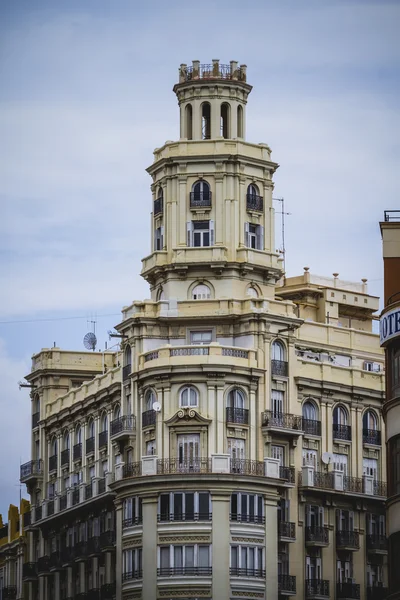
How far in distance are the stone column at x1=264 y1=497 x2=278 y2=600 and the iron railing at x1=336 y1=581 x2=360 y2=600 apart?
7.09 meters

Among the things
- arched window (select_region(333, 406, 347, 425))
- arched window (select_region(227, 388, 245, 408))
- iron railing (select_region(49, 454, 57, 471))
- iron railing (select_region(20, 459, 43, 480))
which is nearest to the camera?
arched window (select_region(227, 388, 245, 408))

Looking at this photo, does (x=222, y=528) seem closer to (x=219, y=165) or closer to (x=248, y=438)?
(x=248, y=438)

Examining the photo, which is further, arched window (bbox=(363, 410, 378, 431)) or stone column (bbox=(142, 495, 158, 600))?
arched window (bbox=(363, 410, 378, 431))

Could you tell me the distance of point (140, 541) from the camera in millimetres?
122438

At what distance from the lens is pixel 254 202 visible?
5128 inches

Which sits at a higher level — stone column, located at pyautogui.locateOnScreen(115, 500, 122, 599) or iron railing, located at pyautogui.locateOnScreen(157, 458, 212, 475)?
iron railing, located at pyautogui.locateOnScreen(157, 458, 212, 475)

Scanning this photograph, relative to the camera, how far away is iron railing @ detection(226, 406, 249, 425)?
123 meters

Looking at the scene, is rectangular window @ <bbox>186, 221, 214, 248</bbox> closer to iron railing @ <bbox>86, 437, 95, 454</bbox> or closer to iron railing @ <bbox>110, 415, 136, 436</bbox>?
iron railing @ <bbox>110, 415, 136, 436</bbox>

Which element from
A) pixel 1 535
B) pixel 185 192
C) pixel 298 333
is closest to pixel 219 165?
pixel 185 192

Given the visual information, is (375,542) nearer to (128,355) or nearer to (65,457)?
(128,355)

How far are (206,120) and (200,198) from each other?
581 cm

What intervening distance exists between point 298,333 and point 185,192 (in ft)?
40.0

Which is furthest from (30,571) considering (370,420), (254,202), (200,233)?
(254,202)

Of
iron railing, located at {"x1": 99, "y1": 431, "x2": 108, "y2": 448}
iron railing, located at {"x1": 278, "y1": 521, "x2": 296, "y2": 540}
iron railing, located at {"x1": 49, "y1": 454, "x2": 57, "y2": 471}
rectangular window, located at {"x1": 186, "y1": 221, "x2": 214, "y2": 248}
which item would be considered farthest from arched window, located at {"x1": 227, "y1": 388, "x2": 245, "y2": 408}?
iron railing, located at {"x1": 49, "y1": 454, "x2": 57, "y2": 471}
